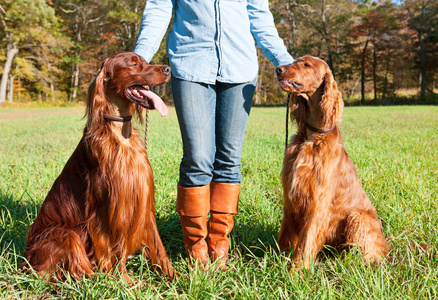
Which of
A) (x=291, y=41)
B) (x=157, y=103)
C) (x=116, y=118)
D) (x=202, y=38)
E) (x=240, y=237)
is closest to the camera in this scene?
(x=157, y=103)

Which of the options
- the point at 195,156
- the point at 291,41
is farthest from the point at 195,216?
the point at 291,41

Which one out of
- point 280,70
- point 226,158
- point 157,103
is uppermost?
point 280,70

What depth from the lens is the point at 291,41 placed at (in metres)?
30.1

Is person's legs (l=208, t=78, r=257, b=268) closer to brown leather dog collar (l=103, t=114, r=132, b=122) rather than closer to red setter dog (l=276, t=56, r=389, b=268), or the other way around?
red setter dog (l=276, t=56, r=389, b=268)

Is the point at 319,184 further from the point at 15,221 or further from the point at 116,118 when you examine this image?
the point at 15,221

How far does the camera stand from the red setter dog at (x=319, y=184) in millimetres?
2379

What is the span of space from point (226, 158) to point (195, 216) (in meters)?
0.49

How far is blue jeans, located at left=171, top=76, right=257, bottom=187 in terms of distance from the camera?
7.49 feet

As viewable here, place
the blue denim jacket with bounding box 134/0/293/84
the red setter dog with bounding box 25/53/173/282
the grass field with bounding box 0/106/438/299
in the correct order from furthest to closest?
1. the blue denim jacket with bounding box 134/0/293/84
2. the red setter dog with bounding box 25/53/173/282
3. the grass field with bounding box 0/106/438/299

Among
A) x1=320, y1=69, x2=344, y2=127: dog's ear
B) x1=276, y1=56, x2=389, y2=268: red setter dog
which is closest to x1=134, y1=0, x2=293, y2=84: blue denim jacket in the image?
x1=276, y1=56, x2=389, y2=268: red setter dog

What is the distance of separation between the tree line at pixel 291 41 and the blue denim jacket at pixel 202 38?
24707 mm

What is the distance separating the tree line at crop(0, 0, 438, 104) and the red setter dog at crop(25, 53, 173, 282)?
81.7 ft

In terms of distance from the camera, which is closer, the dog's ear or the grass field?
the grass field

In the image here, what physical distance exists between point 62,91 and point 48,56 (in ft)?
21.0
